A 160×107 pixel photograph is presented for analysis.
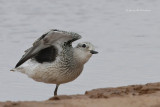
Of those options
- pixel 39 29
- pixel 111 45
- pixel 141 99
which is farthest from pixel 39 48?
pixel 39 29

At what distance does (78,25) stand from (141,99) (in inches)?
316

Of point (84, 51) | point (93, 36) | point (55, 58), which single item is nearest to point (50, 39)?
point (55, 58)

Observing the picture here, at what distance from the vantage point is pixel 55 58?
1085 cm

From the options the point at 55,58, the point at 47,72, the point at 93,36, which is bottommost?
the point at 93,36

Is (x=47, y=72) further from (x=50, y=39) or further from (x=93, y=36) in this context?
(x=93, y=36)

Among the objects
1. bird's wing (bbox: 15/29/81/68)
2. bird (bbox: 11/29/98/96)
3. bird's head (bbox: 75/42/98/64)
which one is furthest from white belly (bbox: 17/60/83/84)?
bird's head (bbox: 75/42/98/64)

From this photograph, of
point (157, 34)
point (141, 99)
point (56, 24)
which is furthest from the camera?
point (56, 24)

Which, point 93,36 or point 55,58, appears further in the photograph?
point 93,36

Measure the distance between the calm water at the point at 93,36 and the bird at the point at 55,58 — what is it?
464 mm

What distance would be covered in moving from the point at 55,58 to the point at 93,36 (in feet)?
14.3

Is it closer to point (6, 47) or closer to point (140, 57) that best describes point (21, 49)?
point (6, 47)

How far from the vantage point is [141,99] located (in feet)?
27.1

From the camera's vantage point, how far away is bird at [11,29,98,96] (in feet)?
34.8

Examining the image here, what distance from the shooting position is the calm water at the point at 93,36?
1179 centimetres
